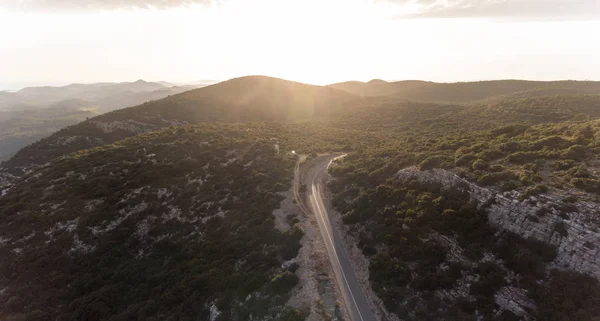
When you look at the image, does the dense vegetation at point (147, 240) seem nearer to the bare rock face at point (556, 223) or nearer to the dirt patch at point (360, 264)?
the dirt patch at point (360, 264)

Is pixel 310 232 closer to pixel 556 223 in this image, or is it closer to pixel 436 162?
pixel 436 162

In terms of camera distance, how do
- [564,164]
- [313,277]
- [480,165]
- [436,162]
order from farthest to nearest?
[436,162], [480,165], [564,164], [313,277]

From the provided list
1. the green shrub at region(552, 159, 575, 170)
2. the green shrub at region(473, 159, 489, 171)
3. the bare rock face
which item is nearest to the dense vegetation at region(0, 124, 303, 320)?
the bare rock face

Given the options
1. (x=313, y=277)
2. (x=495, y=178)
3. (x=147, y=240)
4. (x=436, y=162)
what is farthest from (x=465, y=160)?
(x=147, y=240)

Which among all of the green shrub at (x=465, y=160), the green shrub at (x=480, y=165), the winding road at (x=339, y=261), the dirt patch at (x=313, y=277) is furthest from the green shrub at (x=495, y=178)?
the dirt patch at (x=313, y=277)

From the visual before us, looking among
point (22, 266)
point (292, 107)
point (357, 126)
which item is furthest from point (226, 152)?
point (292, 107)

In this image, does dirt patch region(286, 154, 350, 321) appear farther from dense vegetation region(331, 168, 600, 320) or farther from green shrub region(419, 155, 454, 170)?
green shrub region(419, 155, 454, 170)
